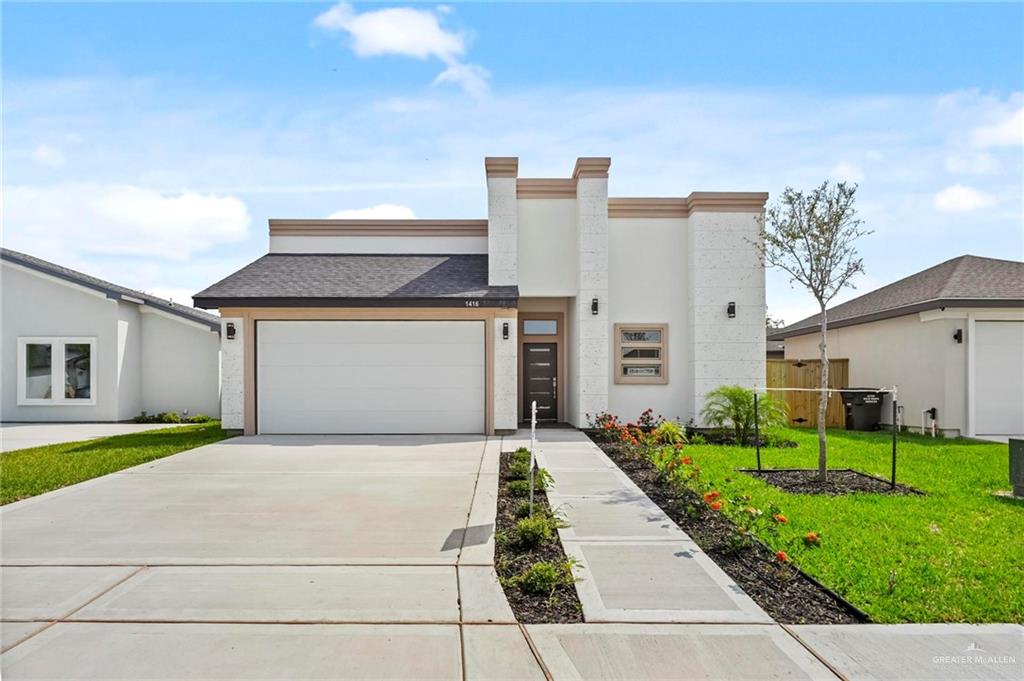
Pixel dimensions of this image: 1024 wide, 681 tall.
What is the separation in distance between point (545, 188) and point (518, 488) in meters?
8.54

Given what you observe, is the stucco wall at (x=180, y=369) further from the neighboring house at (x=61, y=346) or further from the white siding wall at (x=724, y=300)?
the white siding wall at (x=724, y=300)

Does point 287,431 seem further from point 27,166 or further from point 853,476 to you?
point 853,476

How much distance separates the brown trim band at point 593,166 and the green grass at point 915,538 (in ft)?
22.5

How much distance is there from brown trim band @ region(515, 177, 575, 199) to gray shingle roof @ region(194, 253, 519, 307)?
1.96 metres

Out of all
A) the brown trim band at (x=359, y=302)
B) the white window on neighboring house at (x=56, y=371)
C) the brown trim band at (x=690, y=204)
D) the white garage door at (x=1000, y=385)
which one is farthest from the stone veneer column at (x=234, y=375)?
the white garage door at (x=1000, y=385)

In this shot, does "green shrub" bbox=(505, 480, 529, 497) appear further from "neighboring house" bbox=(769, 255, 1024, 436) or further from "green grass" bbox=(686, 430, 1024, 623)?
"neighboring house" bbox=(769, 255, 1024, 436)

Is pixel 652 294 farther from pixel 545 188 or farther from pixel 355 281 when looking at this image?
pixel 355 281

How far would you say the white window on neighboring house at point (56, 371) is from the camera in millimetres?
16906

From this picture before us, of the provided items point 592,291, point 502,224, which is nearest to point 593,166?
point 502,224

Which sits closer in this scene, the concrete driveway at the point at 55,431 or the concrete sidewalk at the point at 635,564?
the concrete sidewalk at the point at 635,564

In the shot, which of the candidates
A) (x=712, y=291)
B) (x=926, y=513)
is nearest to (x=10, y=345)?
(x=712, y=291)

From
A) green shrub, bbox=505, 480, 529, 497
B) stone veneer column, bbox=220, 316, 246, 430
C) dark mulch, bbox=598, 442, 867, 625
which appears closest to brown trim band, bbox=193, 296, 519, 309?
stone veneer column, bbox=220, 316, 246, 430

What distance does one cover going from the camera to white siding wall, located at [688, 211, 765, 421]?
14086mm

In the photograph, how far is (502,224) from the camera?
13.9 m
